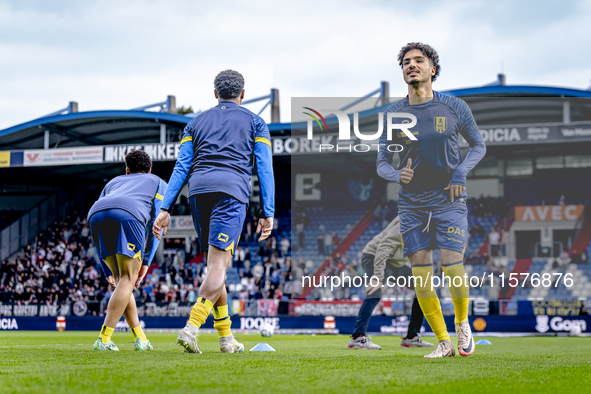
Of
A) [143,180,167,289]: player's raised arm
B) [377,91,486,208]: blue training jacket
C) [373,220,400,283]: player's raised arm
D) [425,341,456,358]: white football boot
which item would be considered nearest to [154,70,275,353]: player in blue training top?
[143,180,167,289]: player's raised arm

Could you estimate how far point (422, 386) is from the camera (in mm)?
2910

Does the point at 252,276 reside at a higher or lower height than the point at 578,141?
lower

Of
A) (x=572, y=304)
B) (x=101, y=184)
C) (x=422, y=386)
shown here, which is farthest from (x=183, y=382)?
(x=101, y=184)

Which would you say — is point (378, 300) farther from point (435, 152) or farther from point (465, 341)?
point (435, 152)

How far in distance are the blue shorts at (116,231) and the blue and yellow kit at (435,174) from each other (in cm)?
233

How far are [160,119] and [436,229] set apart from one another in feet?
68.6

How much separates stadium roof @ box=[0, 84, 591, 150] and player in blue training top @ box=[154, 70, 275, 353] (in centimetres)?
1611

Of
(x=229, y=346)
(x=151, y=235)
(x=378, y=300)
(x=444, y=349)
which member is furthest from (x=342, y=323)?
(x=229, y=346)

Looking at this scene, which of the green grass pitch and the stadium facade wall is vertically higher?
the green grass pitch

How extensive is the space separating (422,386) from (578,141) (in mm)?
20510

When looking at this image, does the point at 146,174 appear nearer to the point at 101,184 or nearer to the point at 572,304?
the point at 572,304

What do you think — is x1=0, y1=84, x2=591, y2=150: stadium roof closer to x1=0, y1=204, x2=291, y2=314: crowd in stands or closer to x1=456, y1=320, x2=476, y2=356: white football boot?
x1=0, y1=204, x2=291, y2=314: crowd in stands

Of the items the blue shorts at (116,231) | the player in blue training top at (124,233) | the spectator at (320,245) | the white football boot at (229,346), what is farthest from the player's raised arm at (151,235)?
the spectator at (320,245)

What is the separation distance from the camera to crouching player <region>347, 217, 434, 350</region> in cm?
726
